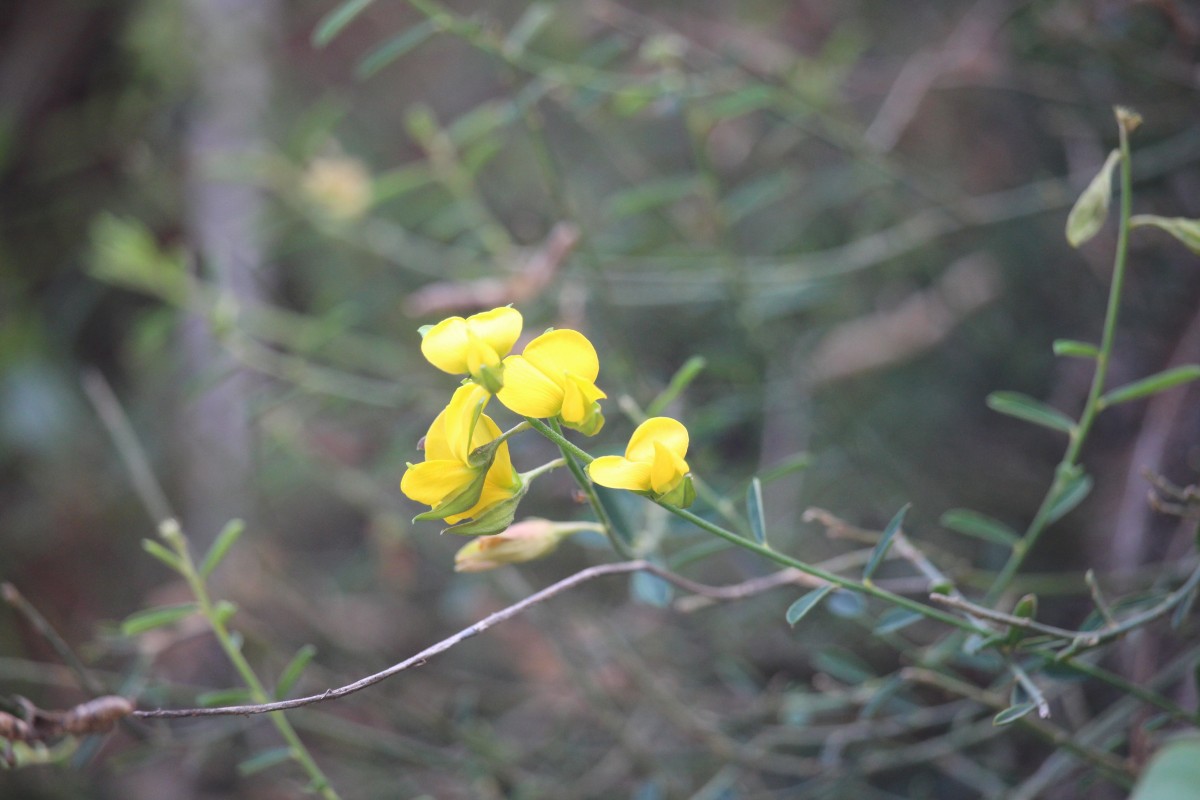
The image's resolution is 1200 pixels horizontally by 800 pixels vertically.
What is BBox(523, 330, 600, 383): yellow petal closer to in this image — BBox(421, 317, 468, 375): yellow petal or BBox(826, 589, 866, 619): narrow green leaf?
BBox(421, 317, 468, 375): yellow petal

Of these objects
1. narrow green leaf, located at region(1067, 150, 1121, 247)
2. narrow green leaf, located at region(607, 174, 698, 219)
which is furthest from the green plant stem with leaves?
narrow green leaf, located at region(607, 174, 698, 219)

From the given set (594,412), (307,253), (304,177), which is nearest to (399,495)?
(304,177)

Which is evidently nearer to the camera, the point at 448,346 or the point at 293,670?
the point at 448,346

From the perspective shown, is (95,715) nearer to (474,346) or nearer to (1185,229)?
(474,346)

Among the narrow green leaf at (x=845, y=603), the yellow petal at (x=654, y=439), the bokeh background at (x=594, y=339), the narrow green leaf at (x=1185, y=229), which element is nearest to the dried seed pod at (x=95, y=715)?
the bokeh background at (x=594, y=339)

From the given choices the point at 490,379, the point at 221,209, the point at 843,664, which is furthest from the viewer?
the point at 221,209

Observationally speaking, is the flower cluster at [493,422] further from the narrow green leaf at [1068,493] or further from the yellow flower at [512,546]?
the narrow green leaf at [1068,493]

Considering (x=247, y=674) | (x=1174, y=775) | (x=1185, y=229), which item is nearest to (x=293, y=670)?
(x=247, y=674)
